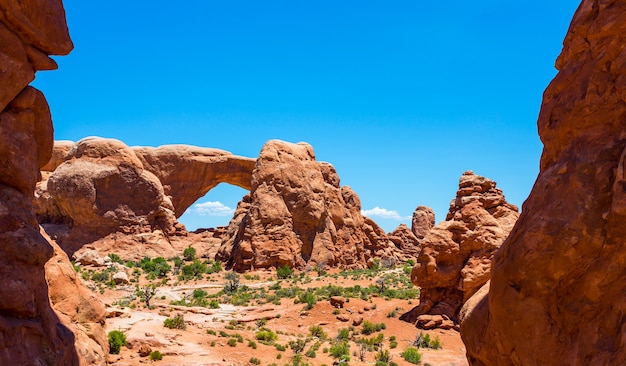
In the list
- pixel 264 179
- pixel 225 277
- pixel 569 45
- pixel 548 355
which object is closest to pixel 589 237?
pixel 548 355

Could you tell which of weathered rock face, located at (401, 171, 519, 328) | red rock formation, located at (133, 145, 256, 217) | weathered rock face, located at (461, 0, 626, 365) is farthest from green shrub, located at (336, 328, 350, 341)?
red rock formation, located at (133, 145, 256, 217)

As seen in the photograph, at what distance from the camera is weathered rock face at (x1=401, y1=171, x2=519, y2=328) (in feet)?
55.9

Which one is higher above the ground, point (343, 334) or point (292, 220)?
point (292, 220)

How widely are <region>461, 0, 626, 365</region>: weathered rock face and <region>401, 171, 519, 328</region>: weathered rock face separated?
37.2ft

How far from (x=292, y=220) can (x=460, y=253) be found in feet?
52.5

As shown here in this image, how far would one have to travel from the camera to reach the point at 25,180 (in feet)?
24.3

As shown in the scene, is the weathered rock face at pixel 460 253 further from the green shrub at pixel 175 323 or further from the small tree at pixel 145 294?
the small tree at pixel 145 294

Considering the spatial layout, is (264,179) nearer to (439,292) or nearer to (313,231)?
(313,231)

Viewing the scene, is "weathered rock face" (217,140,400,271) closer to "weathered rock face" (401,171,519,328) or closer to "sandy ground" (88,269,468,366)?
"sandy ground" (88,269,468,366)

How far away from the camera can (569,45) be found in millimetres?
6344

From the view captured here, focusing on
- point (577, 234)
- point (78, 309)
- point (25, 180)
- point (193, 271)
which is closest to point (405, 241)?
point (193, 271)

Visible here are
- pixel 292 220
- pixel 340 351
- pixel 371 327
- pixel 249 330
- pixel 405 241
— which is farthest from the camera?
pixel 405 241

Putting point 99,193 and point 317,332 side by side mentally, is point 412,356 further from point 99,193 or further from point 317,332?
point 99,193

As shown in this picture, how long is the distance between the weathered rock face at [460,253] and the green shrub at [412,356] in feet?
9.05
